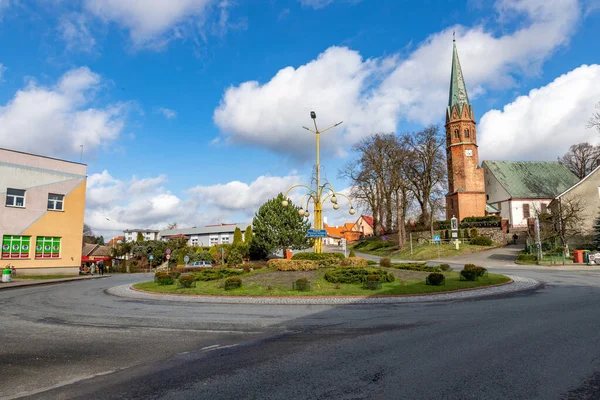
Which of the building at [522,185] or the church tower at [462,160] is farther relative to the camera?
the church tower at [462,160]

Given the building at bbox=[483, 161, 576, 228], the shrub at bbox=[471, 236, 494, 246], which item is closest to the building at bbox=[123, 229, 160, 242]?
the building at bbox=[483, 161, 576, 228]

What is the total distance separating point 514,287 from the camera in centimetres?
1791

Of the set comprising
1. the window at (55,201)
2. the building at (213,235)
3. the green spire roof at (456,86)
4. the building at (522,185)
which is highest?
the green spire roof at (456,86)

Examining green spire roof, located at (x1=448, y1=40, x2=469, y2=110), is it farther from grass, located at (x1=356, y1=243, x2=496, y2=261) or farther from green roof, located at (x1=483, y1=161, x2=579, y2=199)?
grass, located at (x1=356, y1=243, x2=496, y2=261)

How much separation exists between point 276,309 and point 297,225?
97.1 ft

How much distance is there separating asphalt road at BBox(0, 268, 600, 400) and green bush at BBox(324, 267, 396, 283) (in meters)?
5.88

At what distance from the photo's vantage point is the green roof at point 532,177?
2458 inches

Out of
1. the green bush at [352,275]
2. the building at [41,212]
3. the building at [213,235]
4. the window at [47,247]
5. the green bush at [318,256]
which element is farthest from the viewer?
the building at [213,235]

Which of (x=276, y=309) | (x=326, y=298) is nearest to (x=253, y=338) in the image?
(x=276, y=309)

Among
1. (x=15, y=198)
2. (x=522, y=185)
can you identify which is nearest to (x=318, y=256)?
(x=15, y=198)

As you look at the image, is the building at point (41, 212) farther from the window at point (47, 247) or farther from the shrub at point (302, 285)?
the shrub at point (302, 285)

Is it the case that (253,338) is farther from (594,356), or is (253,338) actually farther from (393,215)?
(393,215)

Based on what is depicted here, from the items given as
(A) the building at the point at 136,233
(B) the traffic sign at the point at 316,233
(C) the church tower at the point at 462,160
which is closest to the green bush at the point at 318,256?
(B) the traffic sign at the point at 316,233

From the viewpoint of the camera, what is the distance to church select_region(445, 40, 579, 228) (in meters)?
60.5
